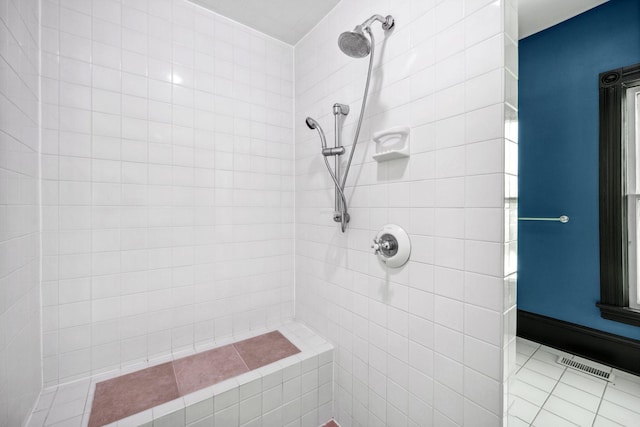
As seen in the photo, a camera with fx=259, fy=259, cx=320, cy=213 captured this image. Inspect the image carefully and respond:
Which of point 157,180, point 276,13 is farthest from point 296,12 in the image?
point 157,180

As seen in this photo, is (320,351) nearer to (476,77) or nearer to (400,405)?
(400,405)

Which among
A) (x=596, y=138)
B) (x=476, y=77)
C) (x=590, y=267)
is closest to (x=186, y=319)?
(x=476, y=77)

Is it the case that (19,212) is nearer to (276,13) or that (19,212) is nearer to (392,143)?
(392,143)

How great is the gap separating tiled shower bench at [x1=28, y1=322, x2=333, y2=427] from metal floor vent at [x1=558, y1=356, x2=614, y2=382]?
Answer: 169 cm

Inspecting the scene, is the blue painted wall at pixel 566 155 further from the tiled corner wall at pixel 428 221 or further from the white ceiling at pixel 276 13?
the white ceiling at pixel 276 13

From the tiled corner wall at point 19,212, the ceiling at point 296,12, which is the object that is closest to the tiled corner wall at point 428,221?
the ceiling at point 296,12

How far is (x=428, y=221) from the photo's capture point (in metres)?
1.03

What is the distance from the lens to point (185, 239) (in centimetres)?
150

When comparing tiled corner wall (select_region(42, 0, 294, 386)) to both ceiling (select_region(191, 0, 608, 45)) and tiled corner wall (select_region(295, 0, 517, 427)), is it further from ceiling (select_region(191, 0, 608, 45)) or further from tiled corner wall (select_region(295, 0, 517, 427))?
tiled corner wall (select_region(295, 0, 517, 427))

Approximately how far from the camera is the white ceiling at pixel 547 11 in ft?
5.59

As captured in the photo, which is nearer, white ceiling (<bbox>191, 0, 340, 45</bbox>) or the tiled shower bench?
the tiled shower bench

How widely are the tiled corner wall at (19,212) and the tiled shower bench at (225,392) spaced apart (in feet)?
0.49

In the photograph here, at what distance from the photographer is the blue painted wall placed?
1.73 metres

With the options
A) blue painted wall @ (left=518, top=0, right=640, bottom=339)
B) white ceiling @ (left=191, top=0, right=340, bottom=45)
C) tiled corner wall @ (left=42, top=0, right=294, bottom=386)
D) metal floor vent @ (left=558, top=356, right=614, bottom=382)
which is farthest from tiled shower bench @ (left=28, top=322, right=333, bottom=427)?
white ceiling @ (left=191, top=0, right=340, bottom=45)
